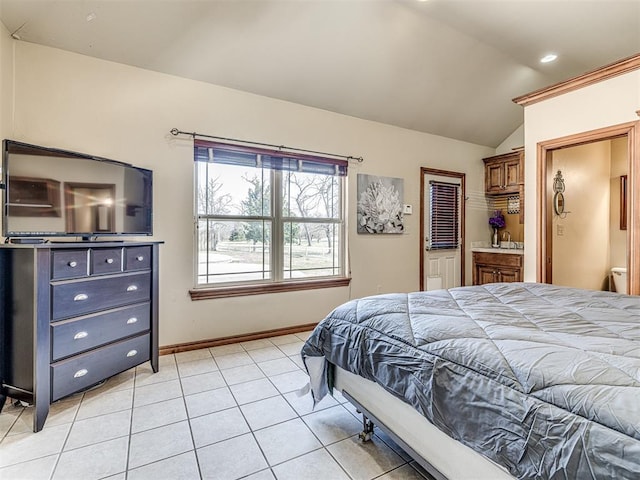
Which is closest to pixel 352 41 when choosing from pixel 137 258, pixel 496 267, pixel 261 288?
pixel 261 288

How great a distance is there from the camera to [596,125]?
119 inches

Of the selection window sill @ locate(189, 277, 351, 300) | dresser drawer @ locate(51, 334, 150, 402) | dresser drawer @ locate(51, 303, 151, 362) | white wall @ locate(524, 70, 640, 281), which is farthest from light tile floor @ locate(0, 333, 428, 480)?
white wall @ locate(524, 70, 640, 281)

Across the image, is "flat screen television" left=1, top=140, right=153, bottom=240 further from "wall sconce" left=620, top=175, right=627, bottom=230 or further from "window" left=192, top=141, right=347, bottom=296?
"wall sconce" left=620, top=175, right=627, bottom=230

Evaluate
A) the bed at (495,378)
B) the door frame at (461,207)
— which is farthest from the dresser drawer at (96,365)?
the door frame at (461,207)

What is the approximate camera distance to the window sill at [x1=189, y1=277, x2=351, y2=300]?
3.16 meters

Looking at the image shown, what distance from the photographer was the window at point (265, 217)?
3.26 meters

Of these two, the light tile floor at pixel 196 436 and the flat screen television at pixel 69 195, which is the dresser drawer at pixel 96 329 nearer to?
the light tile floor at pixel 196 436

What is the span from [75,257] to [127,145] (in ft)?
4.01

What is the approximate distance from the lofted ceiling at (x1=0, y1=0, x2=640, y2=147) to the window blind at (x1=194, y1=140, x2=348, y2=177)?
621 millimetres

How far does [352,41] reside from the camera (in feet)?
10.1

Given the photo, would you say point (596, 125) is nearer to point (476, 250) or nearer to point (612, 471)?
point (476, 250)

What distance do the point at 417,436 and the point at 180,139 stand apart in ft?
9.94

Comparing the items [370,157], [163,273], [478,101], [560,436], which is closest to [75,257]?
[163,273]

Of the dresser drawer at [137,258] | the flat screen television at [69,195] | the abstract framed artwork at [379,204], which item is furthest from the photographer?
the abstract framed artwork at [379,204]
